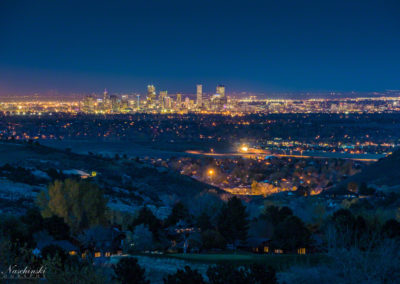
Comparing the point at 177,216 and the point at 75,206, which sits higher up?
the point at 75,206

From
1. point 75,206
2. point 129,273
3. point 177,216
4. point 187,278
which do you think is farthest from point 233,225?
point 187,278

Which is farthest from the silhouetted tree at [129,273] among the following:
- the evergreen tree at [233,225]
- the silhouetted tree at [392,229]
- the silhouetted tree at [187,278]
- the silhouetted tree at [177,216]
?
the silhouetted tree at [177,216]

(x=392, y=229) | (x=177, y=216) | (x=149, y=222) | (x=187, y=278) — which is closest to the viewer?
(x=187, y=278)

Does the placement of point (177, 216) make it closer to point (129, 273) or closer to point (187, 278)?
point (129, 273)

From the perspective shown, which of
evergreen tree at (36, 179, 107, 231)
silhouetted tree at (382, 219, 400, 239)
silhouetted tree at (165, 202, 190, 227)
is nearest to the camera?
silhouetted tree at (382, 219, 400, 239)

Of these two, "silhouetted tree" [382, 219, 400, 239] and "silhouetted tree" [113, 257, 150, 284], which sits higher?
"silhouetted tree" [113, 257, 150, 284]

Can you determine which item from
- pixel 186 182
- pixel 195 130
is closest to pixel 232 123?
pixel 195 130

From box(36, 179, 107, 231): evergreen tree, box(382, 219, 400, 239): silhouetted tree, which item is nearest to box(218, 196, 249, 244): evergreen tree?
box(36, 179, 107, 231): evergreen tree

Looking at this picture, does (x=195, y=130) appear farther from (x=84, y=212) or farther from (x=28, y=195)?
(x=84, y=212)

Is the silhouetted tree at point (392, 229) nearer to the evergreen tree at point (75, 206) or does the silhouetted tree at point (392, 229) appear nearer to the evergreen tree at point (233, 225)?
the evergreen tree at point (233, 225)

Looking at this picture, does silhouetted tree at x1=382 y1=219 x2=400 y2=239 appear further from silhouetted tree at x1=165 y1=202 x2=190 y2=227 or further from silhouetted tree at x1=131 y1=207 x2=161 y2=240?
silhouetted tree at x1=165 y1=202 x2=190 y2=227

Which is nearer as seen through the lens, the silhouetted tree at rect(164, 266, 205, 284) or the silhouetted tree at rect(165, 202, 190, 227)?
the silhouetted tree at rect(164, 266, 205, 284)
